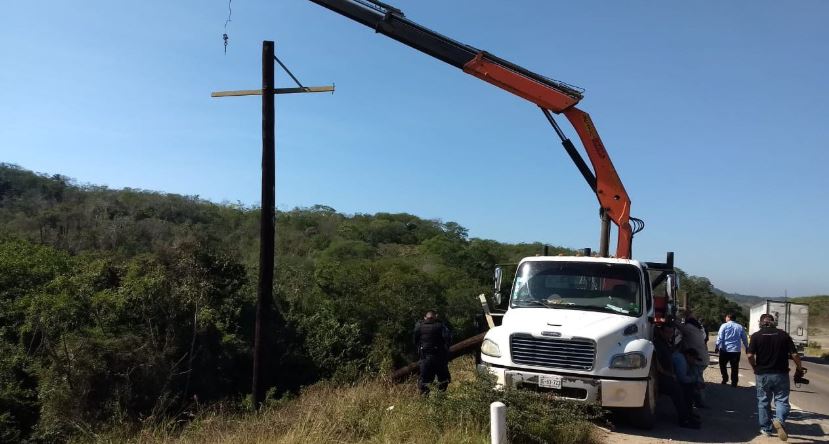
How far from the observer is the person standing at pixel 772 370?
852 cm

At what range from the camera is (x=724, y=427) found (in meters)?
9.33

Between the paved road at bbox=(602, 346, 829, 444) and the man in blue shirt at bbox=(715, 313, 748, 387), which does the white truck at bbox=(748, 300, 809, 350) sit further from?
the man in blue shirt at bbox=(715, 313, 748, 387)

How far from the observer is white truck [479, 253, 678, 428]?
8.16m

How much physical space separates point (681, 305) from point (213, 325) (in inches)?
551

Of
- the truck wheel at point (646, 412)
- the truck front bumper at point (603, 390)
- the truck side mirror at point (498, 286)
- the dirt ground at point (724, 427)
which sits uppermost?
the truck side mirror at point (498, 286)

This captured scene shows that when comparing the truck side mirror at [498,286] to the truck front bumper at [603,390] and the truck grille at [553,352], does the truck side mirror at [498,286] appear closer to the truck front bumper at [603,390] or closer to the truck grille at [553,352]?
the truck grille at [553,352]

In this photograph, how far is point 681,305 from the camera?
43.8ft

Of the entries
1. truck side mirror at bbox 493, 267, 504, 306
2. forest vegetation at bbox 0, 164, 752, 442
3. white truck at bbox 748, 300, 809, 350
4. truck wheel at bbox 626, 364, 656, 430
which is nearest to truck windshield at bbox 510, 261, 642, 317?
truck side mirror at bbox 493, 267, 504, 306

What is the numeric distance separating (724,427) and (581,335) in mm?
3063

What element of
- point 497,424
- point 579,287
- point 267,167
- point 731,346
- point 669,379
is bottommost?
point 731,346

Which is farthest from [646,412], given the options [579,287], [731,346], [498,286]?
[731,346]

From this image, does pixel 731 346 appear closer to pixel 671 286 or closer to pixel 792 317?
pixel 671 286

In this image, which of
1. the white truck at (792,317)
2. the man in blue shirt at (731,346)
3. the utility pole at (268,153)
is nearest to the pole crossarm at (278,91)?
the utility pole at (268,153)

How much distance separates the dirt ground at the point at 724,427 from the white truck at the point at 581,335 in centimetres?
39
